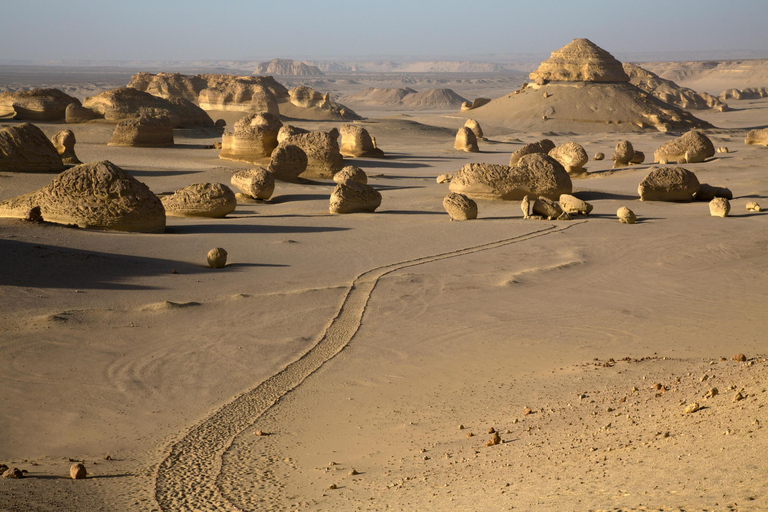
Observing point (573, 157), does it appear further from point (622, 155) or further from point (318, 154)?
point (318, 154)

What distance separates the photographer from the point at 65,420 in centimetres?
499

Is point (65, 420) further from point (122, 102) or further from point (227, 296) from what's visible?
point (122, 102)

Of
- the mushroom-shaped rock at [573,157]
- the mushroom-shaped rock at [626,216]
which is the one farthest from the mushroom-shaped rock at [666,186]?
the mushroom-shaped rock at [573,157]

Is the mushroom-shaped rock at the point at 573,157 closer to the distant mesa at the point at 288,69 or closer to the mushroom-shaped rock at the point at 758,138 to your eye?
the mushroom-shaped rock at the point at 758,138

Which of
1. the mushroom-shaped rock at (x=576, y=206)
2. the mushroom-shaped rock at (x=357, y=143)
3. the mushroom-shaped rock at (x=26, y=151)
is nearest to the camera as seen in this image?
the mushroom-shaped rock at (x=576, y=206)

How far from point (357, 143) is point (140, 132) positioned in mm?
6912

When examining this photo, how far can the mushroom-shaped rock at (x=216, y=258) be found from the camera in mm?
8867

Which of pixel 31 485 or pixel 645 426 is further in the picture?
pixel 645 426

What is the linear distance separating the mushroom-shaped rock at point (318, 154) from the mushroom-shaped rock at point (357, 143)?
15.1 ft

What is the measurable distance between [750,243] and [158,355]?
875 cm

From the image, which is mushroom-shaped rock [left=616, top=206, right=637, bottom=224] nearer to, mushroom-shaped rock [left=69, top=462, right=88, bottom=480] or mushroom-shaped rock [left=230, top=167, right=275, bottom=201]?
mushroom-shaped rock [left=230, top=167, right=275, bottom=201]

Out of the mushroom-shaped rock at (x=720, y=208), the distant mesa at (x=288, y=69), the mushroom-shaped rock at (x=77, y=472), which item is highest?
the distant mesa at (x=288, y=69)

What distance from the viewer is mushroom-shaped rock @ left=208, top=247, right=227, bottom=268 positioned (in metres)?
8.87

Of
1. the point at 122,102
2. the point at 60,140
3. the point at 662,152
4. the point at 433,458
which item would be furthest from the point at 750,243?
the point at 122,102
